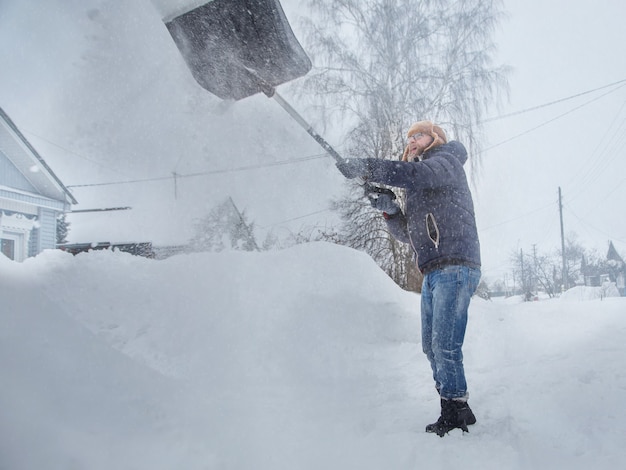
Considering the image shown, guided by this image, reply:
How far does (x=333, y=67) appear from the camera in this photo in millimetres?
6484

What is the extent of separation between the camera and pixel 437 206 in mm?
1405

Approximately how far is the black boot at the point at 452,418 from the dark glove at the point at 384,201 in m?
0.78

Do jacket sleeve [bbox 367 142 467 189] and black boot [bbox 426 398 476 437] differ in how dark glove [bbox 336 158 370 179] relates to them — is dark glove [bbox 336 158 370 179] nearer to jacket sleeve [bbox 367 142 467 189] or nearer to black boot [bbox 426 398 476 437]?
jacket sleeve [bbox 367 142 467 189]

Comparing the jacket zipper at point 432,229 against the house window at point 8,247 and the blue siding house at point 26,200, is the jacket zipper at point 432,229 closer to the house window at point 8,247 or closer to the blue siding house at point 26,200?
the blue siding house at point 26,200

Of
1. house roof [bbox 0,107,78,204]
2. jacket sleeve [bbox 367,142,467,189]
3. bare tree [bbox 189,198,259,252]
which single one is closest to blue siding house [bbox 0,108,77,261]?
house roof [bbox 0,107,78,204]

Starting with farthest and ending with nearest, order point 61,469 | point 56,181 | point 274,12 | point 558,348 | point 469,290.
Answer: point 56,181
point 558,348
point 274,12
point 469,290
point 61,469

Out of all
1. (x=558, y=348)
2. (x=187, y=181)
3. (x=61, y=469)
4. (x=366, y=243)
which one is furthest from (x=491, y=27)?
(x=61, y=469)

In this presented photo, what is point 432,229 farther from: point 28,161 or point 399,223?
point 28,161

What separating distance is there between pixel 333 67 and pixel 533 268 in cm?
2874

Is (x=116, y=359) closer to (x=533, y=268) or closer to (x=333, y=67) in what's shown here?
(x=333, y=67)

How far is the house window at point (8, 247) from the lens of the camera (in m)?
2.60

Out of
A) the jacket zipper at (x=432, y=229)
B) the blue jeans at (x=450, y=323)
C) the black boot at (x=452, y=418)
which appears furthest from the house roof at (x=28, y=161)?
the black boot at (x=452, y=418)

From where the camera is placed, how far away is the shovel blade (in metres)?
1.86

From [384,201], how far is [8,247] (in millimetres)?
2832
